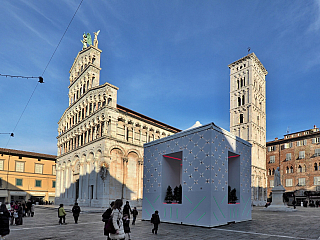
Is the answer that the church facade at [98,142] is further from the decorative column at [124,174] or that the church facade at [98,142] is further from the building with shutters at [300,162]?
the building with shutters at [300,162]

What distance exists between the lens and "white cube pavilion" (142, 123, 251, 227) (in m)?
14.5

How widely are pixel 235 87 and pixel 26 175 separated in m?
48.2

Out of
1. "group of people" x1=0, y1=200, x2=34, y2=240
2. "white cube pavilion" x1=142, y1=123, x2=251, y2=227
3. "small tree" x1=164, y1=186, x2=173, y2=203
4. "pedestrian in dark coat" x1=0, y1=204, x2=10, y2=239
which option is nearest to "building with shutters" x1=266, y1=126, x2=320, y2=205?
"white cube pavilion" x1=142, y1=123, x2=251, y2=227

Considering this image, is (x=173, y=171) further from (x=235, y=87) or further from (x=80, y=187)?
(x=235, y=87)

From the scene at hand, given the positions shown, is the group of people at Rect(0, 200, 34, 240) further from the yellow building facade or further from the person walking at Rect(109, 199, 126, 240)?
the yellow building facade

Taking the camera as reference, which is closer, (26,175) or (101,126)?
(101,126)

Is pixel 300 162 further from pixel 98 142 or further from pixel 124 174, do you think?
pixel 98 142

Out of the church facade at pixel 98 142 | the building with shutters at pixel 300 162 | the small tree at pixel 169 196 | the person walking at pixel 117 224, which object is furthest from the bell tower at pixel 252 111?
the person walking at pixel 117 224

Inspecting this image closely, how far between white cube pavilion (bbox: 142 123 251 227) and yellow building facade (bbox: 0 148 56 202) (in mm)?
41716

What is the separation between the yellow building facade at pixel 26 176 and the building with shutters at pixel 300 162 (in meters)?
48.0

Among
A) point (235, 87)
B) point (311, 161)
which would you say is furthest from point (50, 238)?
point (235, 87)

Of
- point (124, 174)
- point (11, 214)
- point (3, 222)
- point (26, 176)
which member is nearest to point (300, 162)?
point (124, 174)

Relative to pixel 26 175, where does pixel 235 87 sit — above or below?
above

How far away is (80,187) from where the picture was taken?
37750 mm
